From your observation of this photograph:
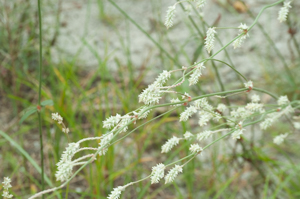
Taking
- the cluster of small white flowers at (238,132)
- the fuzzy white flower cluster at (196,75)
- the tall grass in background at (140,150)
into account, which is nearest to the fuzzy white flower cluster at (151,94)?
the fuzzy white flower cluster at (196,75)

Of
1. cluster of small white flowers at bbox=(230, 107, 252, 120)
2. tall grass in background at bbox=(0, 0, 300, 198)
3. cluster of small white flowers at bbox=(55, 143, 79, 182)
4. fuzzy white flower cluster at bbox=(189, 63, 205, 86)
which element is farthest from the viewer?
tall grass in background at bbox=(0, 0, 300, 198)

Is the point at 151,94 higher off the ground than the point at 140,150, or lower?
lower

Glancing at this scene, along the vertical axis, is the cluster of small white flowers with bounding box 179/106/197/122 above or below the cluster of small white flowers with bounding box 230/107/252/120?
below

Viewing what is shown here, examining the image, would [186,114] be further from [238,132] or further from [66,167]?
[66,167]

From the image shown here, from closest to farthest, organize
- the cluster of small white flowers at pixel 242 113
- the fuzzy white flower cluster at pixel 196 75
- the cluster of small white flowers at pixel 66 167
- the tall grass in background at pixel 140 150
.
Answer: the cluster of small white flowers at pixel 66 167 < the fuzzy white flower cluster at pixel 196 75 < the cluster of small white flowers at pixel 242 113 < the tall grass in background at pixel 140 150

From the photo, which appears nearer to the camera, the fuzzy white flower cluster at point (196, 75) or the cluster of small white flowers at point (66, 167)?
the cluster of small white flowers at point (66, 167)

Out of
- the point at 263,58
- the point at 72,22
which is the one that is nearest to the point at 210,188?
the point at 263,58

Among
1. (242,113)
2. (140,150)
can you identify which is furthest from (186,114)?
(140,150)

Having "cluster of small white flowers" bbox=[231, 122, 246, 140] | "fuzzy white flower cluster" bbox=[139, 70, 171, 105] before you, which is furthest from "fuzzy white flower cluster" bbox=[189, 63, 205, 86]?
"cluster of small white flowers" bbox=[231, 122, 246, 140]

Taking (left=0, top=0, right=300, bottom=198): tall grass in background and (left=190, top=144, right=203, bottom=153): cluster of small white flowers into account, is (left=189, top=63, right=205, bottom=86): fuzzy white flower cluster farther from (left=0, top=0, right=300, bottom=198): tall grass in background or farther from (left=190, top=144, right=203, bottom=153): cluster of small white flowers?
(left=0, top=0, right=300, bottom=198): tall grass in background

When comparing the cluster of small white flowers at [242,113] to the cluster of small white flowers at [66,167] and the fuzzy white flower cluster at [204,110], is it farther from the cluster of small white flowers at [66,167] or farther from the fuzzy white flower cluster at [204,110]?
the cluster of small white flowers at [66,167]

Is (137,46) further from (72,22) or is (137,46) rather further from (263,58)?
(263,58)
